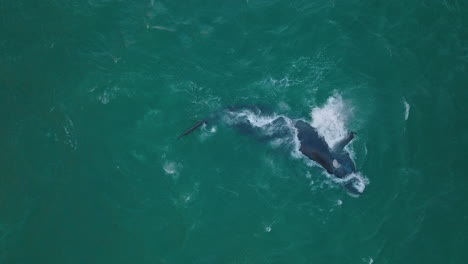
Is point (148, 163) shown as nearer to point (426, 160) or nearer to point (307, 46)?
point (307, 46)

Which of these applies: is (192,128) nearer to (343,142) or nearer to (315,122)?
(315,122)

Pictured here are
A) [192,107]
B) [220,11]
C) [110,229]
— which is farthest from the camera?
[220,11]

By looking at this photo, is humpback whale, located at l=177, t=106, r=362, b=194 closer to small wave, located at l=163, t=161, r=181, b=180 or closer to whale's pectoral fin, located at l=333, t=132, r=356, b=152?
whale's pectoral fin, located at l=333, t=132, r=356, b=152

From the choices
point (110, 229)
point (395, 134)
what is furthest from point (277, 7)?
point (110, 229)

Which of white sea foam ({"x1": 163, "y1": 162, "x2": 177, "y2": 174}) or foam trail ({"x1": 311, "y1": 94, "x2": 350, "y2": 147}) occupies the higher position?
foam trail ({"x1": 311, "y1": 94, "x2": 350, "y2": 147})

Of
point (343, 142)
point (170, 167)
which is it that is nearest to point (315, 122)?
point (343, 142)

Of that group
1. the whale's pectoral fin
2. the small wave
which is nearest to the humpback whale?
the whale's pectoral fin
